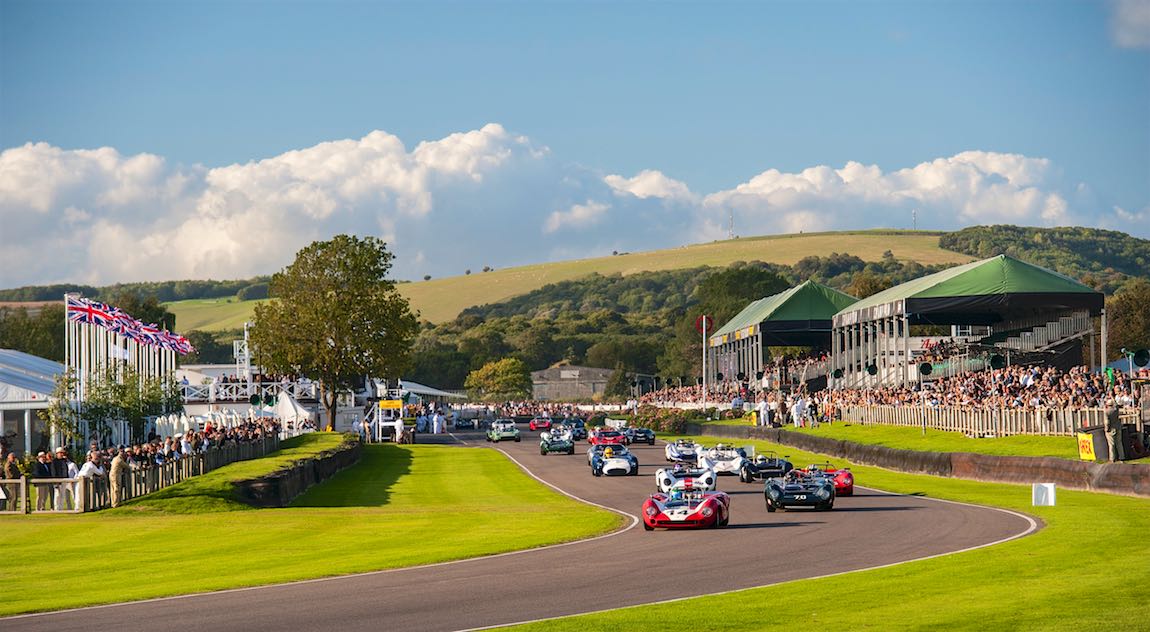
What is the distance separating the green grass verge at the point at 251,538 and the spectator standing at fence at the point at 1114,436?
44.7 ft

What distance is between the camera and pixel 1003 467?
141ft

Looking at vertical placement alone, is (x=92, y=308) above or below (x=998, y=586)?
above

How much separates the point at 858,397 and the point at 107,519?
50242 millimetres

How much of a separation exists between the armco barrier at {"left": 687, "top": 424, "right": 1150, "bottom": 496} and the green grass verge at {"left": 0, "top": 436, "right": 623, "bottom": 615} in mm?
12597

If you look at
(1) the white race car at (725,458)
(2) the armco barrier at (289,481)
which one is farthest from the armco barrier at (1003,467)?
(2) the armco barrier at (289,481)

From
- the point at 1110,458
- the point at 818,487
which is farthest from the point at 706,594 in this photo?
the point at 1110,458

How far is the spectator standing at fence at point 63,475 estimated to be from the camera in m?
37.0

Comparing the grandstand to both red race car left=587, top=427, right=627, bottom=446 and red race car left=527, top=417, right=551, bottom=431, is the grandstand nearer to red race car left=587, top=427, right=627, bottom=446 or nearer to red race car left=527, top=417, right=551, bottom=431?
red race car left=587, top=427, right=627, bottom=446

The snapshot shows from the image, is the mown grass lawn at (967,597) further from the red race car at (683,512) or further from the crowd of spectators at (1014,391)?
the crowd of spectators at (1014,391)

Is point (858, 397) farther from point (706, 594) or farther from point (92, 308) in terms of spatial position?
point (706, 594)

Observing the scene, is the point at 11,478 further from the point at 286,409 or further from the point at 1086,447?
the point at 286,409

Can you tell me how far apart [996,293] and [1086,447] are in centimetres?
3702

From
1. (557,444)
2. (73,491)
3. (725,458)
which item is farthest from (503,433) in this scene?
(73,491)

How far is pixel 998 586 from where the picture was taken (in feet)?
65.2
